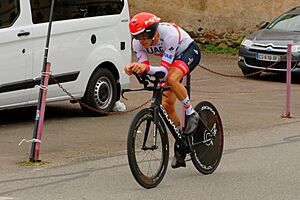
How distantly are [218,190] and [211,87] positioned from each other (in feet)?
31.5

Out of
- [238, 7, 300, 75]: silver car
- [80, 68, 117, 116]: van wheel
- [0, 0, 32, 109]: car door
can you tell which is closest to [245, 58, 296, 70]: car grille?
[238, 7, 300, 75]: silver car

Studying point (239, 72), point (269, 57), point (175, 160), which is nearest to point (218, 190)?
point (175, 160)

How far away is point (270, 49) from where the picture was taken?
19.1 meters

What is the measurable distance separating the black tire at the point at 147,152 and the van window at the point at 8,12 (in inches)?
157

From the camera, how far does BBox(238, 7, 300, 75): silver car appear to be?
61.8ft

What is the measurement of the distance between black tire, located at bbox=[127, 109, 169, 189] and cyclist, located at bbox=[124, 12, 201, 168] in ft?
1.34

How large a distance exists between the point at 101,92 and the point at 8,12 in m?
2.23

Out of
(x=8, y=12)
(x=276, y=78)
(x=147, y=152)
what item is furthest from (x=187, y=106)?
(x=276, y=78)

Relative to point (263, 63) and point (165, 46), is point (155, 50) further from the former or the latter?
point (263, 63)

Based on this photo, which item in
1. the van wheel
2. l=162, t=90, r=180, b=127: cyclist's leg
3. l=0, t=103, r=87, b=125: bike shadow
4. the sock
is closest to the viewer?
the sock

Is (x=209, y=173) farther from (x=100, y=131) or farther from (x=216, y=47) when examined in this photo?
(x=216, y=47)

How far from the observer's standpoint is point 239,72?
20.9 m

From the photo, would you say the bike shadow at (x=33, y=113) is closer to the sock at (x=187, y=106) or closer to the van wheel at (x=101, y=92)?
the van wheel at (x=101, y=92)

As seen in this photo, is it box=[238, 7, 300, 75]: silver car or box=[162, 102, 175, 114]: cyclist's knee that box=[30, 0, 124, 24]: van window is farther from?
box=[238, 7, 300, 75]: silver car
